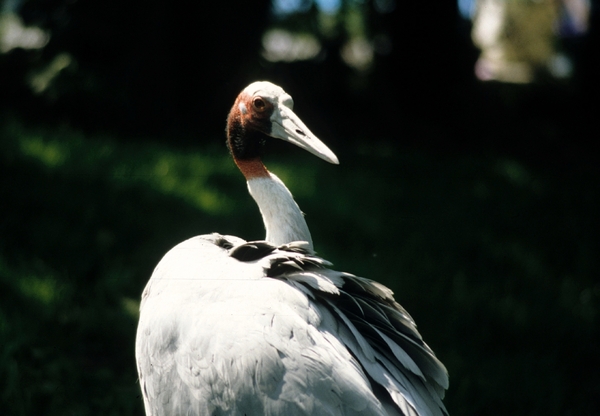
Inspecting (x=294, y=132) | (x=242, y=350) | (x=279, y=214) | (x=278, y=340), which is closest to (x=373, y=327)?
(x=278, y=340)

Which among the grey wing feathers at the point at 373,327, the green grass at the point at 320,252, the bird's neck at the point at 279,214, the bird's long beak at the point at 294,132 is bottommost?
the green grass at the point at 320,252

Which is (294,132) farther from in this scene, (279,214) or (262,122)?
(279,214)

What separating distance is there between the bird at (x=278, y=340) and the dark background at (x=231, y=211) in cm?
121

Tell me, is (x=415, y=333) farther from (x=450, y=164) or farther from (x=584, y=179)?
(x=584, y=179)

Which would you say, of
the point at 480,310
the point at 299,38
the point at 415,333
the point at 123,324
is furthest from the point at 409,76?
the point at 415,333

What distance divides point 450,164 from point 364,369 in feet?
15.3

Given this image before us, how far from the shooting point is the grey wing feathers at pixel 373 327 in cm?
238

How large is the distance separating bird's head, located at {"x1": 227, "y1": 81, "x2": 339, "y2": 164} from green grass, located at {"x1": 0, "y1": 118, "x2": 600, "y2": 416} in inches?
42.3

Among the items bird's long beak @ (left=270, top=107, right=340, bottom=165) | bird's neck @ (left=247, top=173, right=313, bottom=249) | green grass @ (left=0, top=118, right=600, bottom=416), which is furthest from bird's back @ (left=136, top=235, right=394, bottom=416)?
green grass @ (left=0, top=118, right=600, bottom=416)

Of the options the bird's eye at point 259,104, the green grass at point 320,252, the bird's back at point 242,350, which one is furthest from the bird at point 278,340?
the green grass at point 320,252

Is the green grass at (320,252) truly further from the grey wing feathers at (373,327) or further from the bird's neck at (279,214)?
the grey wing feathers at (373,327)

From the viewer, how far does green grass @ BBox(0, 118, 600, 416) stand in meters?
3.88

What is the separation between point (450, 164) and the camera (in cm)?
671

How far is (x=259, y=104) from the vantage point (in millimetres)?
2965
